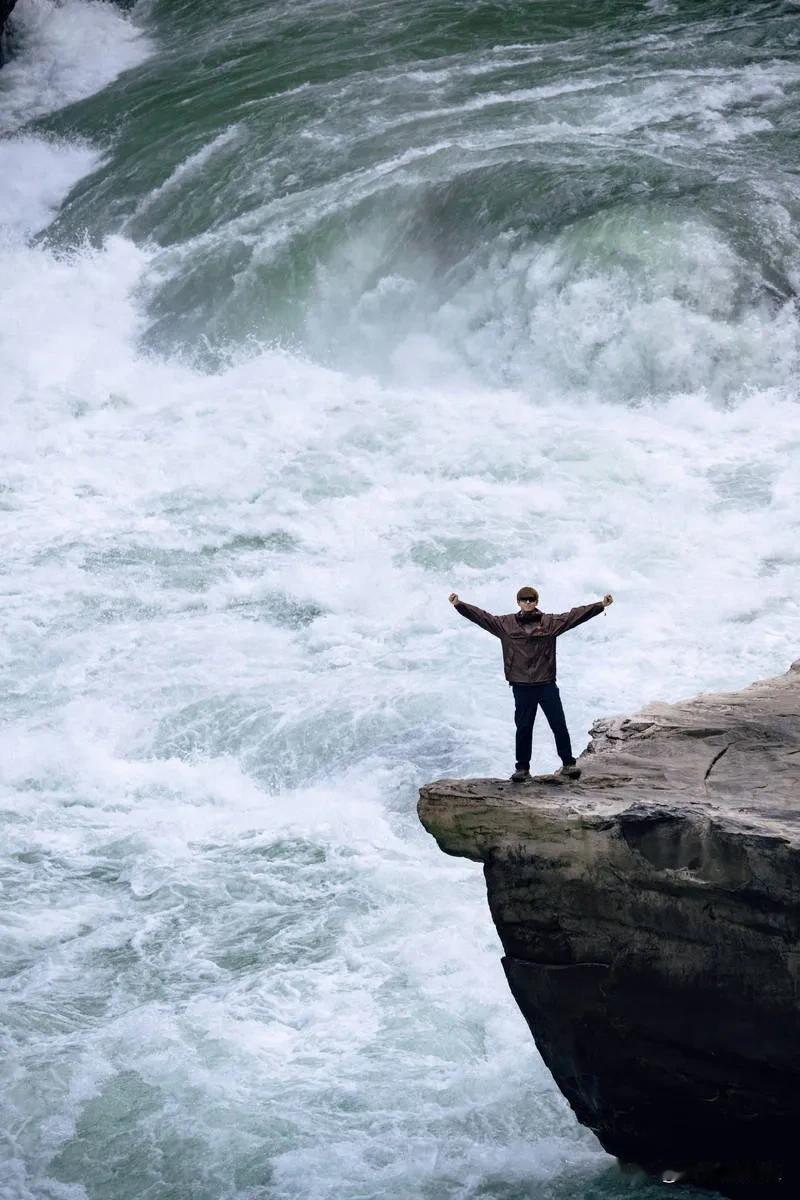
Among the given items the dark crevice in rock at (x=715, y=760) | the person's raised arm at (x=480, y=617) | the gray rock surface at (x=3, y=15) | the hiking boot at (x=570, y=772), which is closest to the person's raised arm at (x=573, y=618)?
the person's raised arm at (x=480, y=617)

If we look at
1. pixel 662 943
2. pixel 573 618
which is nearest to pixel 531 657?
pixel 573 618

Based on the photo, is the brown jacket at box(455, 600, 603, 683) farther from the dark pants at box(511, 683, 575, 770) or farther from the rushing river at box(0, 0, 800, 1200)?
the rushing river at box(0, 0, 800, 1200)

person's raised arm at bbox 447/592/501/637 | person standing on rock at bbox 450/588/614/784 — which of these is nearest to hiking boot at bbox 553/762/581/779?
person standing on rock at bbox 450/588/614/784

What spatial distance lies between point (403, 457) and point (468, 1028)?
8642mm

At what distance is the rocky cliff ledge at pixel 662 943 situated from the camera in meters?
6.94

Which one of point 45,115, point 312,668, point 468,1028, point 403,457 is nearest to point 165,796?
point 312,668

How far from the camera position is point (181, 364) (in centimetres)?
1994

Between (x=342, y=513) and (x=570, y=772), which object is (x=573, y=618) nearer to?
(x=570, y=772)

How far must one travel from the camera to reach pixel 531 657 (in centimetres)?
772

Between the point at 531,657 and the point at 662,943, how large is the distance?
148 centimetres

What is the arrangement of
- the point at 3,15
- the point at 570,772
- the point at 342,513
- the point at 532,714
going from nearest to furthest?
the point at 570,772 → the point at 532,714 → the point at 342,513 → the point at 3,15

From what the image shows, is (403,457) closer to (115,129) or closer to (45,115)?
(115,129)

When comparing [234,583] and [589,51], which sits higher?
[589,51]

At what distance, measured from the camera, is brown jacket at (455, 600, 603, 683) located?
767cm
